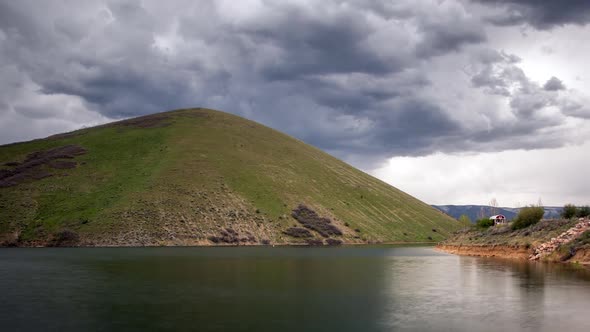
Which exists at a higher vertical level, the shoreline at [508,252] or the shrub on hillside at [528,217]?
the shrub on hillside at [528,217]

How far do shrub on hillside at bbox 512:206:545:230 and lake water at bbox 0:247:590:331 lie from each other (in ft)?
104

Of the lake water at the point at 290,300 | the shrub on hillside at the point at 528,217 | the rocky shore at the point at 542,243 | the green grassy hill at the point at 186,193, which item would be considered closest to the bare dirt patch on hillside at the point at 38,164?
the green grassy hill at the point at 186,193

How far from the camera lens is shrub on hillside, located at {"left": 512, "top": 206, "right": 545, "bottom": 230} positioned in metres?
79.4

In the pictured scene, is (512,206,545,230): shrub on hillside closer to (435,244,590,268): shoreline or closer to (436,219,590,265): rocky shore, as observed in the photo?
(436,219,590,265): rocky shore

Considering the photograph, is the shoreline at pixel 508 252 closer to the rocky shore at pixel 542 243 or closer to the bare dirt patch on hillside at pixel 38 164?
the rocky shore at pixel 542 243

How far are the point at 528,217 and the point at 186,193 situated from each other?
269ft

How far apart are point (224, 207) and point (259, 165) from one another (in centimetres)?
3211

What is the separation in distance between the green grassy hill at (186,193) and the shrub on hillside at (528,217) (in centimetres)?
6168

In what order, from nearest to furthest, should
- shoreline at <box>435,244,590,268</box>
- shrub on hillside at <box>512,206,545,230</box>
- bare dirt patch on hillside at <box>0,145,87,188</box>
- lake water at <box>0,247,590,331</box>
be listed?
lake water at <box>0,247,590,331</box>, shoreline at <box>435,244,590,268</box>, shrub on hillside at <box>512,206,545,230</box>, bare dirt patch on hillside at <box>0,145,87,188</box>

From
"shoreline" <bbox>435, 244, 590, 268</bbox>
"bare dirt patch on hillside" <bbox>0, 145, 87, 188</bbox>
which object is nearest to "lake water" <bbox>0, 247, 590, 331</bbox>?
"shoreline" <bbox>435, 244, 590, 268</bbox>

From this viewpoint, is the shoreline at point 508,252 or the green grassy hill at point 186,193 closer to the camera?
the shoreline at point 508,252

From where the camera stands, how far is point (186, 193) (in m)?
127

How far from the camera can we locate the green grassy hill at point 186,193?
370 ft

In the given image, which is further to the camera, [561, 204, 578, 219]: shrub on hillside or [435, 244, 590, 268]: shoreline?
[561, 204, 578, 219]: shrub on hillside
